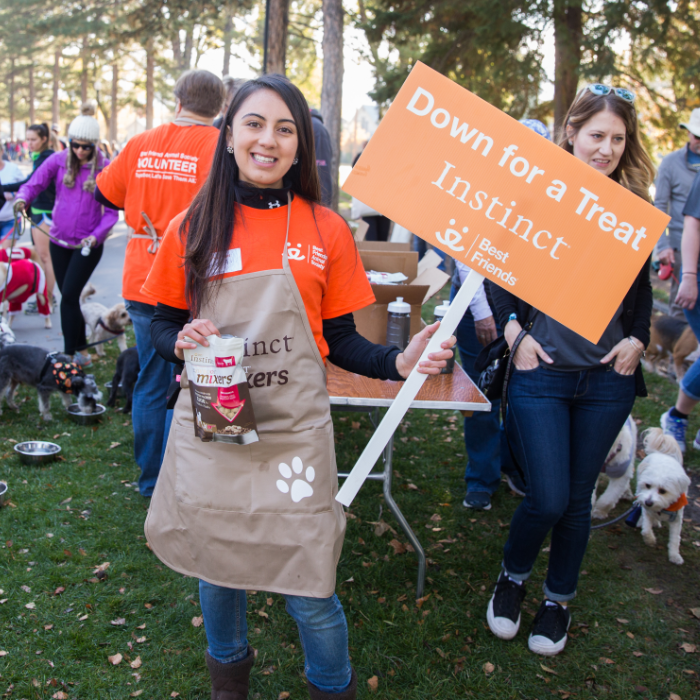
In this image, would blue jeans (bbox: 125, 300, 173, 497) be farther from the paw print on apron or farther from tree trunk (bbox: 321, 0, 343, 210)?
tree trunk (bbox: 321, 0, 343, 210)

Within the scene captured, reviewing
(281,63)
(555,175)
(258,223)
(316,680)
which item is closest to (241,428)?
(258,223)

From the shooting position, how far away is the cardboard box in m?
3.37

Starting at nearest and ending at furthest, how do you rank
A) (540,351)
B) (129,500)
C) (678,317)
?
(540,351), (129,500), (678,317)

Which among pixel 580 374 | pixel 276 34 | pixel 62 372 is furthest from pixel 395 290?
pixel 276 34

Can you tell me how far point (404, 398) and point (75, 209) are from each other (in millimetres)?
4331

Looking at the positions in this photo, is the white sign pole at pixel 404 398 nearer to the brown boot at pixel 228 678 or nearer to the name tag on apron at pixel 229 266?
the name tag on apron at pixel 229 266

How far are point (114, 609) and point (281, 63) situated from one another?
10081 mm

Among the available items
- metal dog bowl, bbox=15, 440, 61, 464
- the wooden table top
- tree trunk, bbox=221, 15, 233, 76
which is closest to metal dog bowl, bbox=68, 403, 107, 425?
metal dog bowl, bbox=15, 440, 61, 464

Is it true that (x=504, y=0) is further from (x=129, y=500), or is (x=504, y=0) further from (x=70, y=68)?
(x=70, y=68)

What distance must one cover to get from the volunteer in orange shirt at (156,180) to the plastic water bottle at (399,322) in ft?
3.95

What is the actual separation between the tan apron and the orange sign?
0.43m

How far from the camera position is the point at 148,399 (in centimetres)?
354

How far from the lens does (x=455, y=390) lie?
2.99 meters

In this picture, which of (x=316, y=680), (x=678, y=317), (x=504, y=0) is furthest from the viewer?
(x=504, y=0)
